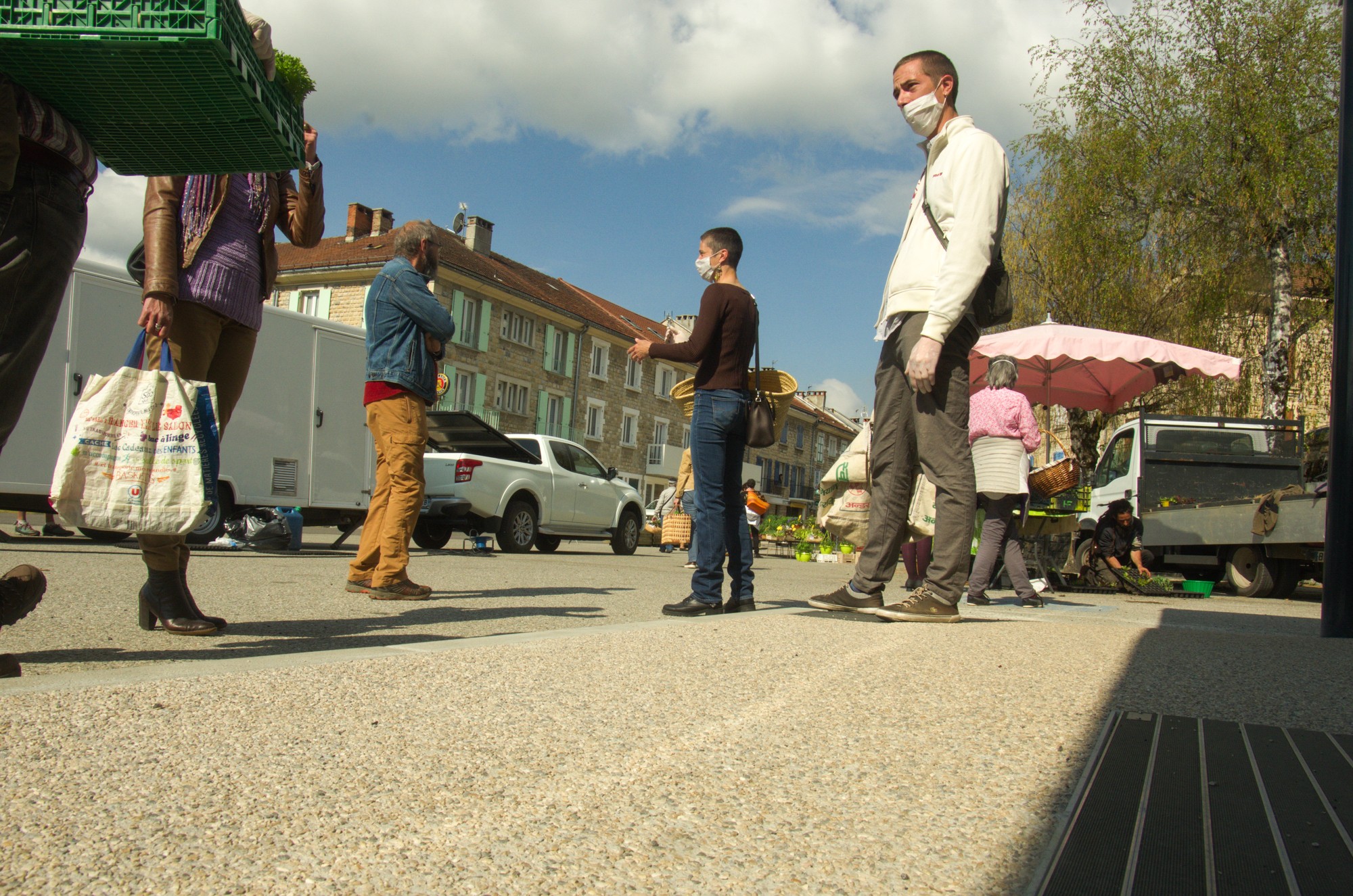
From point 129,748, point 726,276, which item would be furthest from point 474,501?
point 129,748

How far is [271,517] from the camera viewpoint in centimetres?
1101

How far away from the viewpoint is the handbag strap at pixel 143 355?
315 centimetres

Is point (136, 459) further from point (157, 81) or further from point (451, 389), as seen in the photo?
point (451, 389)

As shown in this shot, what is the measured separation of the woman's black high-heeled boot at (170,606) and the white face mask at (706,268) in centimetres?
293

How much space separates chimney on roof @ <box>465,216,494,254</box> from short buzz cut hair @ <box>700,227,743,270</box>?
42028mm

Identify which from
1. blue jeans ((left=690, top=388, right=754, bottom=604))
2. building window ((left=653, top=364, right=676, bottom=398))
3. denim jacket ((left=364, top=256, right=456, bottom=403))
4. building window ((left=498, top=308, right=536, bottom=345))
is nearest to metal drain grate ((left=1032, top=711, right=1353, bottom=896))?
blue jeans ((left=690, top=388, right=754, bottom=604))

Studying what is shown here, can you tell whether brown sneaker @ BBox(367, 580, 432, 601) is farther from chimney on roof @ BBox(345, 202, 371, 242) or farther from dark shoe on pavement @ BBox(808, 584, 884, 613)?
chimney on roof @ BBox(345, 202, 371, 242)

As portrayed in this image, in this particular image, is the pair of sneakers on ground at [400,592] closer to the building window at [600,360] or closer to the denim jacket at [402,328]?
the denim jacket at [402,328]

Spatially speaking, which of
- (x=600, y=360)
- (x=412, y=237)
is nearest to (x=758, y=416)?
(x=412, y=237)

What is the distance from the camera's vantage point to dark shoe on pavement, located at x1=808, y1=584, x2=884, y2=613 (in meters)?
4.52

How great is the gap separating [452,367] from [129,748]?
3882 cm

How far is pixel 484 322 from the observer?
133 ft

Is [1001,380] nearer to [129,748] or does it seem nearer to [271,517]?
[129,748]

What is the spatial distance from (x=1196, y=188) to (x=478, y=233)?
33729mm
